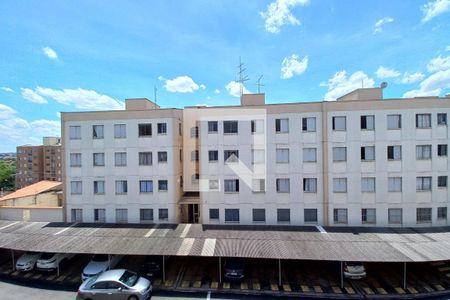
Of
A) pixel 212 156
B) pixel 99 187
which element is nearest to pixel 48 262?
pixel 99 187

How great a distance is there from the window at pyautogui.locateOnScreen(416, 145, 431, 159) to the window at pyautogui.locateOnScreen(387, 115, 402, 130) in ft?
8.83

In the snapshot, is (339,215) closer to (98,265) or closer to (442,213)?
(442,213)

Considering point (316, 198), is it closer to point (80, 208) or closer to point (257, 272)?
point (257, 272)

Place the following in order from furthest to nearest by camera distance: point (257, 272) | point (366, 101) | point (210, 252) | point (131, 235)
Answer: point (366, 101) → point (131, 235) → point (257, 272) → point (210, 252)

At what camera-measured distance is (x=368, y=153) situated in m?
22.3

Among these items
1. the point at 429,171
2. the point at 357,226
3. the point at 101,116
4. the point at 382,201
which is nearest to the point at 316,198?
the point at 357,226

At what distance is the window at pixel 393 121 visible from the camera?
2209cm

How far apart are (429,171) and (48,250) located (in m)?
32.9

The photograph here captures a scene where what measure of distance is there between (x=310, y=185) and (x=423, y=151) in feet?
34.9

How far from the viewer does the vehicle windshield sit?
15.4 meters

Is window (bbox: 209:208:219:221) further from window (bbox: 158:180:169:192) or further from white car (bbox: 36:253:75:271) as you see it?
white car (bbox: 36:253:75:271)

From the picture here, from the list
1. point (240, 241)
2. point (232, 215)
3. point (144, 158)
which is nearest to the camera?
point (240, 241)

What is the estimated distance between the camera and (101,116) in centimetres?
2445

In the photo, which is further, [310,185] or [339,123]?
[310,185]
